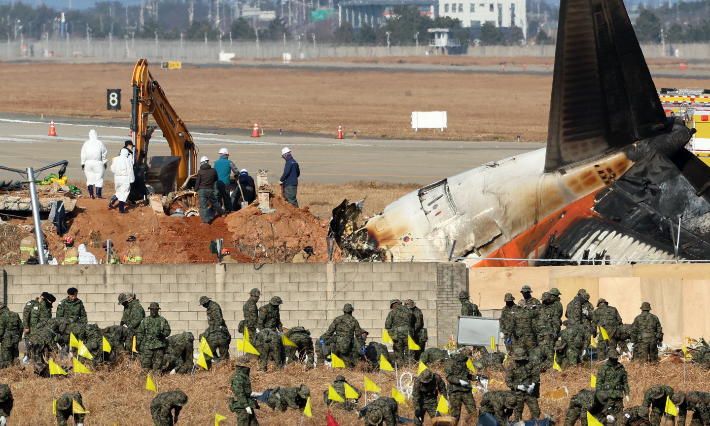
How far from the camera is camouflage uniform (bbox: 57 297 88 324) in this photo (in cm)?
1722

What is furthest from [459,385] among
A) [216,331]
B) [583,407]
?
[216,331]

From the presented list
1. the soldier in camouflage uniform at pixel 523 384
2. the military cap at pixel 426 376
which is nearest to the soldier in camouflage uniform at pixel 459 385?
the soldier in camouflage uniform at pixel 523 384

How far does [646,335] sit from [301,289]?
6.71m

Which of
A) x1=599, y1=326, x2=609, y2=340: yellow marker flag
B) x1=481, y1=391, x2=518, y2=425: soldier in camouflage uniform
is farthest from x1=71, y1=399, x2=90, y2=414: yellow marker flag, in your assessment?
x1=599, y1=326, x2=609, y2=340: yellow marker flag

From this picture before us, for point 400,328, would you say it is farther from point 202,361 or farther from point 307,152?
point 307,152

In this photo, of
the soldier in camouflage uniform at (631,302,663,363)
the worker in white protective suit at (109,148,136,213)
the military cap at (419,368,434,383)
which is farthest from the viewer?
the worker in white protective suit at (109,148,136,213)

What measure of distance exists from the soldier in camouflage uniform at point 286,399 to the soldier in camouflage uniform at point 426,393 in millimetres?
1658

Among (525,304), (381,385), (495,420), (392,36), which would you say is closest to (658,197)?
(525,304)

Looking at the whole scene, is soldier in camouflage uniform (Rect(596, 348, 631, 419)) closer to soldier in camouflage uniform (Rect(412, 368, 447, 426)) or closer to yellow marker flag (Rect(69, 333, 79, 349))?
soldier in camouflage uniform (Rect(412, 368, 447, 426))

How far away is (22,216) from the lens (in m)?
24.1

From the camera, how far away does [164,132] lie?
2733 centimetres

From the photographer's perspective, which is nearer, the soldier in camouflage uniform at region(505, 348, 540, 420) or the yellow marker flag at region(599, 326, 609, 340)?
the soldier in camouflage uniform at region(505, 348, 540, 420)

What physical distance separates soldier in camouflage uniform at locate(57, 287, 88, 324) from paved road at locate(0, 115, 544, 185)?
19.0 metres

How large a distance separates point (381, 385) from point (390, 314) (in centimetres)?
183
